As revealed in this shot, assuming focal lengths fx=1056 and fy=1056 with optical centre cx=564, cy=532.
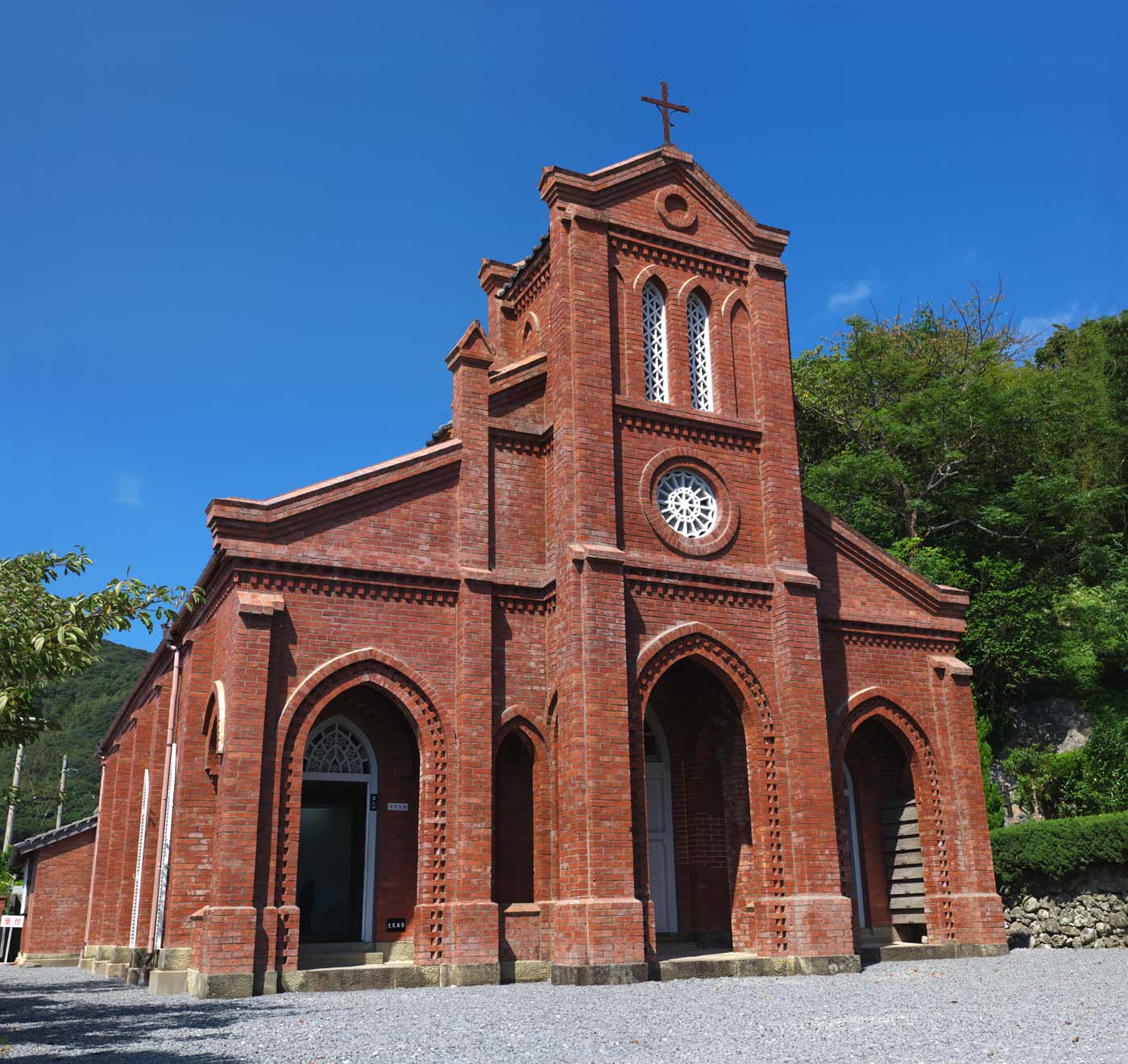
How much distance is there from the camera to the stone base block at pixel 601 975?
14250mm

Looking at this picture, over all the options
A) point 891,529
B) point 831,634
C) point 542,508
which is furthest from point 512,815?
point 891,529

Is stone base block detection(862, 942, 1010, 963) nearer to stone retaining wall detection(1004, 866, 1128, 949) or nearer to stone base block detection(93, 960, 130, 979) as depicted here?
stone retaining wall detection(1004, 866, 1128, 949)

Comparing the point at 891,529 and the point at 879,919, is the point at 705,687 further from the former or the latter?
the point at 891,529

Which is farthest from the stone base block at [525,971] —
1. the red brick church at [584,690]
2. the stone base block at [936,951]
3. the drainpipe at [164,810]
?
the stone base block at [936,951]

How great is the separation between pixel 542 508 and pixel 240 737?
610 centimetres

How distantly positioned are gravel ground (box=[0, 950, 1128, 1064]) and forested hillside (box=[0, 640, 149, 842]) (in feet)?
156

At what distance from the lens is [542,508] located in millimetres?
17688

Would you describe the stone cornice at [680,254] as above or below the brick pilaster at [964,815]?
Answer: above

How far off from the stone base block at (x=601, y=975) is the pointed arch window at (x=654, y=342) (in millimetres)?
9090

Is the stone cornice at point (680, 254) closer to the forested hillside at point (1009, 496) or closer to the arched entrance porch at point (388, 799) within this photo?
the arched entrance porch at point (388, 799)

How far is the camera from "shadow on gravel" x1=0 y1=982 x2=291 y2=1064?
355 inches

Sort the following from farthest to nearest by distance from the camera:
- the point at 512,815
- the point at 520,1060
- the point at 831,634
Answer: the point at 831,634
the point at 512,815
the point at 520,1060

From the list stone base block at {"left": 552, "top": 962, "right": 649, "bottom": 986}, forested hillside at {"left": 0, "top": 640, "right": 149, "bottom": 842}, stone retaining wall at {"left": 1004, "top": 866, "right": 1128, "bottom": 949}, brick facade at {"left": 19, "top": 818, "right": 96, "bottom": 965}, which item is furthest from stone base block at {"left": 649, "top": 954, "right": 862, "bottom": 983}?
forested hillside at {"left": 0, "top": 640, "right": 149, "bottom": 842}

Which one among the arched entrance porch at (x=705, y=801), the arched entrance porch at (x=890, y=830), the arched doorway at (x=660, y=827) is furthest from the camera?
the arched entrance porch at (x=890, y=830)
